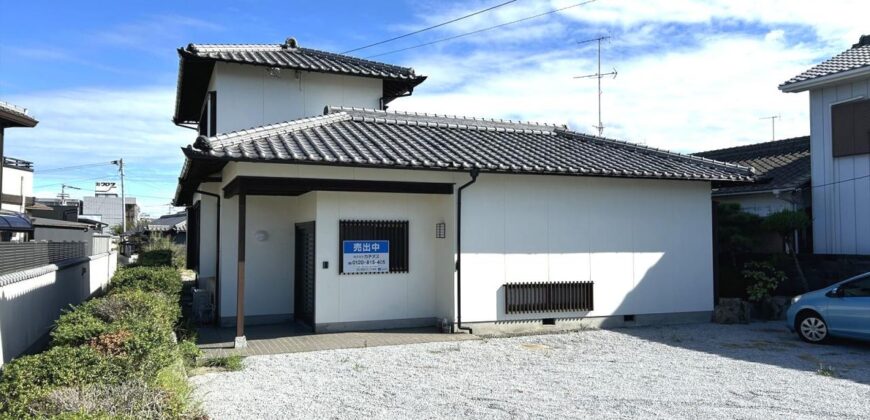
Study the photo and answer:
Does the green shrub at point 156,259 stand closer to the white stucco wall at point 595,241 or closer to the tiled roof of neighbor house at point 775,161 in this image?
the white stucco wall at point 595,241

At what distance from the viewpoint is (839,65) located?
47.3 ft

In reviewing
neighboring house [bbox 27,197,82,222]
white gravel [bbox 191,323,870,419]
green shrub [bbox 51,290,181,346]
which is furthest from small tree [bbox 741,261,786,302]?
neighboring house [bbox 27,197,82,222]

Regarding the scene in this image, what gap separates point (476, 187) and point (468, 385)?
4546 mm

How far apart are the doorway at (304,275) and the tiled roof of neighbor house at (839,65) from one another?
12177mm

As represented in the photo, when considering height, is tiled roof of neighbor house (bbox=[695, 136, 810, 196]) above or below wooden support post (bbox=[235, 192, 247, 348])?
above

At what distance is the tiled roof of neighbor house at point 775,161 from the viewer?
15747mm

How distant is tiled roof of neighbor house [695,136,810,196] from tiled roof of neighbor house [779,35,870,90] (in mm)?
2510

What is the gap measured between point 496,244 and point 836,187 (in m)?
9.33

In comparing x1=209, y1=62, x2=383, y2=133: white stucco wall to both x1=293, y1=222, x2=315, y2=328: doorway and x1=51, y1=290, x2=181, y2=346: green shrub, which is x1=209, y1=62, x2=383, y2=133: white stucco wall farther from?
x1=51, y1=290, x2=181, y2=346: green shrub

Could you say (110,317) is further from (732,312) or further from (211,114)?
(732,312)

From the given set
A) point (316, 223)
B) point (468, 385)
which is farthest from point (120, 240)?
point (468, 385)

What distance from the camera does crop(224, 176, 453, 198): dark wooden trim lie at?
9805mm

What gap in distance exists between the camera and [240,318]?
378 inches

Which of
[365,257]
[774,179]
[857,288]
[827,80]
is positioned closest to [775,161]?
[774,179]
